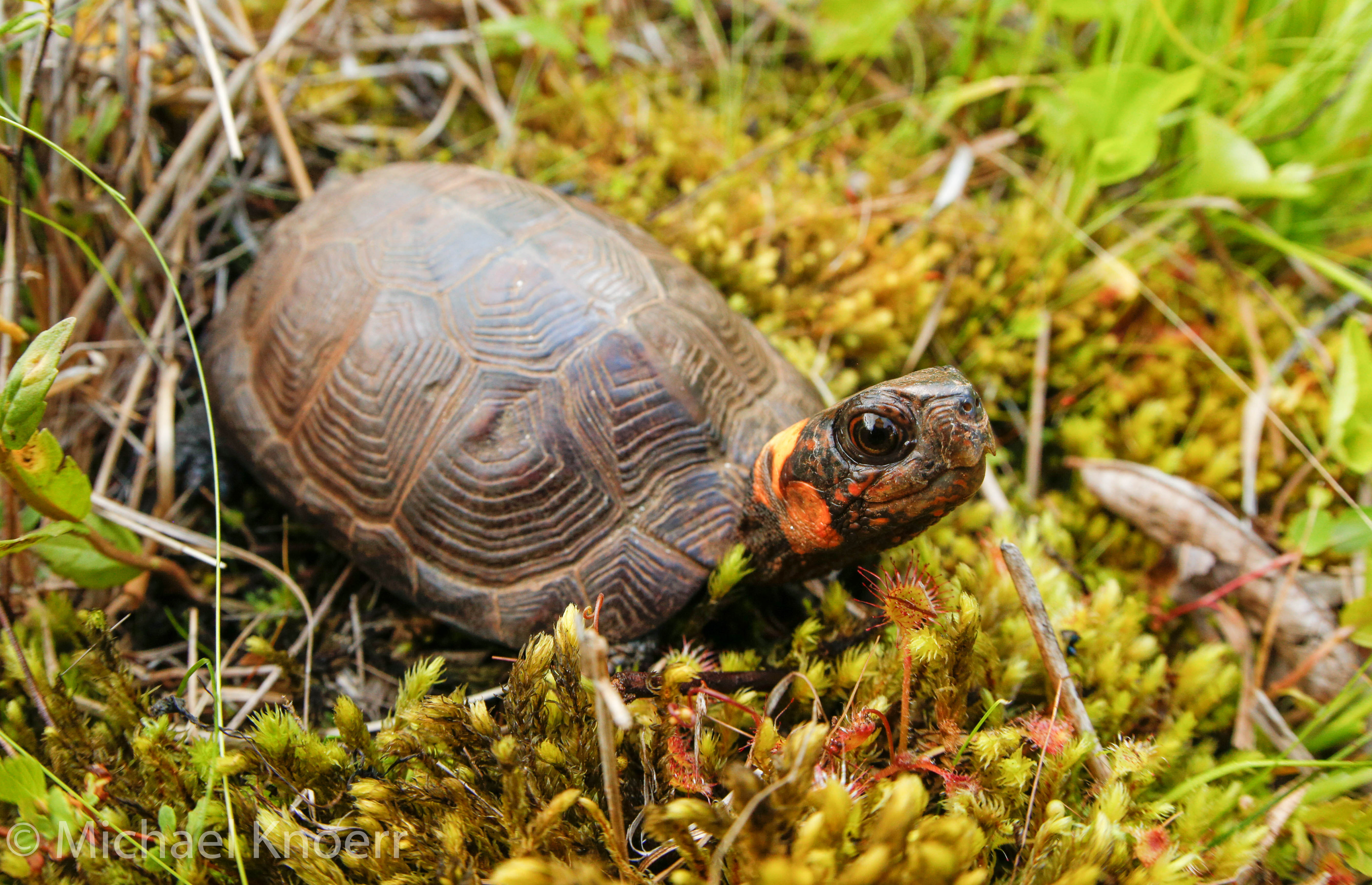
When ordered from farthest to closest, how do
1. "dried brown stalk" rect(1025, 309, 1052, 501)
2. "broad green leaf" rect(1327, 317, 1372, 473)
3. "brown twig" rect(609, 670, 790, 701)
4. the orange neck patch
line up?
"dried brown stalk" rect(1025, 309, 1052, 501), "broad green leaf" rect(1327, 317, 1372, 473), the orange neck patch, "brown twig" rect(609, 670, 790, 701)

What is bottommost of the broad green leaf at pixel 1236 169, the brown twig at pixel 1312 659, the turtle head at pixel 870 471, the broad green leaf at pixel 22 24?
the brown twig at pixel 1312 659

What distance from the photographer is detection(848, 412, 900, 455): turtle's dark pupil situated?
1346 mm

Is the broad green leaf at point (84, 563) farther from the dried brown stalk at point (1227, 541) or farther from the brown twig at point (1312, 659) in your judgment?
the brown twig at point (1312, 659)

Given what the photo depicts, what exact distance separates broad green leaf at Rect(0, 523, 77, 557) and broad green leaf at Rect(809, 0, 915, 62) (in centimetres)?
308

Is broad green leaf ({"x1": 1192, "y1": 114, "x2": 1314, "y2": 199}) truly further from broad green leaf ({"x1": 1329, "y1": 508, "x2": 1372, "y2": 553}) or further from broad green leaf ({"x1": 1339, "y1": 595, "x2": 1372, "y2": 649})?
broad green leaf ({"x1": 1339, "y1": 595, "x2": 1372, "y2": 649})

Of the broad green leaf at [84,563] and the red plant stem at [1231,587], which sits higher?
the broad green leaf at [84,563]

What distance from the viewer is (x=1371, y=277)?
8.54 ft

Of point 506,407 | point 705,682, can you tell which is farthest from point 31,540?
point 705,682

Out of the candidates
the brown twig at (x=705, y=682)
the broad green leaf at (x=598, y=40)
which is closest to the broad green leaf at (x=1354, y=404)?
the brown twig at (x=705, y=682)

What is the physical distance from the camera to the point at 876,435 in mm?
1357

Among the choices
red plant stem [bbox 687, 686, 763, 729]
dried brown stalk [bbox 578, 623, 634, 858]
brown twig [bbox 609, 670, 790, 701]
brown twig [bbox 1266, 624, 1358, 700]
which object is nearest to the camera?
dried brown stalk [bbox 578, 623, 634, 858]

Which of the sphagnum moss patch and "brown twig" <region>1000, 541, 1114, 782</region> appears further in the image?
"brown twig" <region>1000, 541, 1114, 782</region>

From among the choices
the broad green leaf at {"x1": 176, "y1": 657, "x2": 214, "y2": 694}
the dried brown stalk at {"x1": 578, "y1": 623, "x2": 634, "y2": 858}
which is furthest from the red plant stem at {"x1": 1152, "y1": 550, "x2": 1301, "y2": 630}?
the broad green leaf at {"x1": 176, "y1": 657, "x2": 214, "y2": 694}

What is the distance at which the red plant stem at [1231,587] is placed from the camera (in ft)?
6.20
